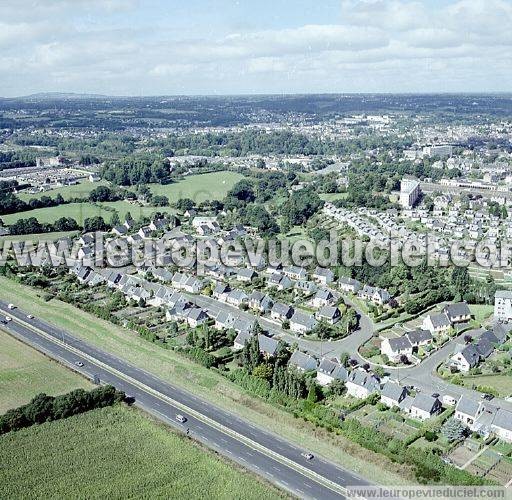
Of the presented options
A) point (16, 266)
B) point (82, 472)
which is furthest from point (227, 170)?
point (82, 472)

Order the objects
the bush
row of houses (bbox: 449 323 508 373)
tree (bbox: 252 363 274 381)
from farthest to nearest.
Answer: row of houses (bbox: 449 323 508 373), tree (bbox: 252 363 274 381), the bush

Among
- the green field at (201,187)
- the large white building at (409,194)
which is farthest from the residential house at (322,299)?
the green field at (201,187)

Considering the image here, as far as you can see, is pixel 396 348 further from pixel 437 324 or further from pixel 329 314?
pixel 329 314

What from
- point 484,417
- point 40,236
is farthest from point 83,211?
point 484,417

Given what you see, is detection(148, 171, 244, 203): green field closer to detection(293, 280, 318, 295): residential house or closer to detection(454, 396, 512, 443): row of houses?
detection(293, 280, 318, 295): residential house

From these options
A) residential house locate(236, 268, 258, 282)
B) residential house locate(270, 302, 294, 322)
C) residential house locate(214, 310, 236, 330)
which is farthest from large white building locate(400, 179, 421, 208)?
residential house locate(214, 310, 236, 330)

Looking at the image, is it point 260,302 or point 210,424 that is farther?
point 260,302

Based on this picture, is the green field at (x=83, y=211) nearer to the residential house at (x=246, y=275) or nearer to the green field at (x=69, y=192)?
the green field at (x=69, y=192)
